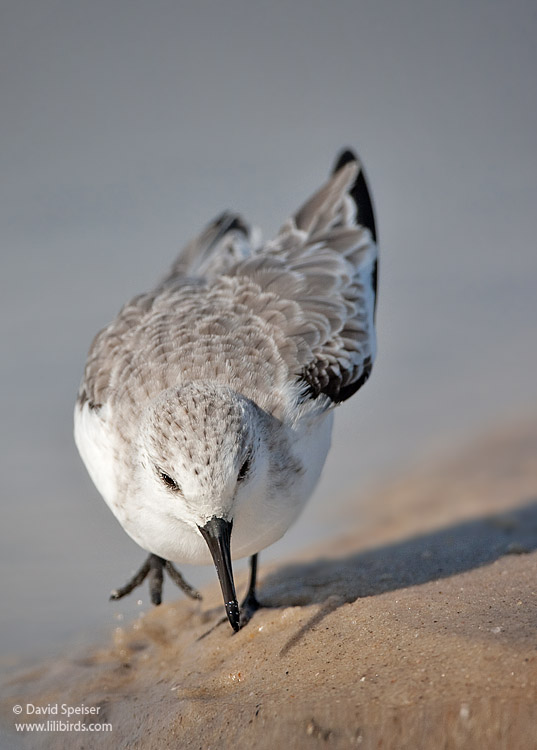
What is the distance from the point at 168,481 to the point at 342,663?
1049 mm

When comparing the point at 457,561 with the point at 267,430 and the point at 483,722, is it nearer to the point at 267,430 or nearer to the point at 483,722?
the point at 267,430

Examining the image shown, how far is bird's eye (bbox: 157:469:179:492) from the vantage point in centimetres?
378

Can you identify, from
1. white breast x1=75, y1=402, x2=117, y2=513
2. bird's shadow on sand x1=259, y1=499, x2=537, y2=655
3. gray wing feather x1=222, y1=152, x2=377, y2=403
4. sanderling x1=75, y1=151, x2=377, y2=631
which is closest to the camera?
sanderling x1=75, y1=151, x2=377, y2=631

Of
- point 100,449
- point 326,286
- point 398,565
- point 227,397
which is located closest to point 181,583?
point 100,449

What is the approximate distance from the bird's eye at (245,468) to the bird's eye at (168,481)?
0.89ft

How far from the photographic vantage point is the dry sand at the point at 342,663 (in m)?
2.88

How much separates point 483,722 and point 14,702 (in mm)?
2636

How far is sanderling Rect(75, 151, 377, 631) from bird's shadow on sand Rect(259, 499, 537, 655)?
1.05 feet

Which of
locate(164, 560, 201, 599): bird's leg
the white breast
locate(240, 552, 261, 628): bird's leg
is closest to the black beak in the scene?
locate(240, 552, 261, 628): bird's leg

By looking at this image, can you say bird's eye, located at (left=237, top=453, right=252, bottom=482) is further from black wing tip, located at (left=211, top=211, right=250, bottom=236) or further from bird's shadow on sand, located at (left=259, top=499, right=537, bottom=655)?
black wing tip, located at (left=211, top=211, right=250, bottom=236)

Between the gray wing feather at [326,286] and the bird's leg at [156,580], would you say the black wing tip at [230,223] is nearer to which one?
the gray wing feather at [326,286]

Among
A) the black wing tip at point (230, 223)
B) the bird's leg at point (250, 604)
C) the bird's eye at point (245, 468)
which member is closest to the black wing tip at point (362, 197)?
the black wing tip at point (230, 223)

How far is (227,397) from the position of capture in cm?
396

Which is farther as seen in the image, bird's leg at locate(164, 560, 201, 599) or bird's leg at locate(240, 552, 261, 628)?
bird's leg at locate(164, 560, 201, 599)
